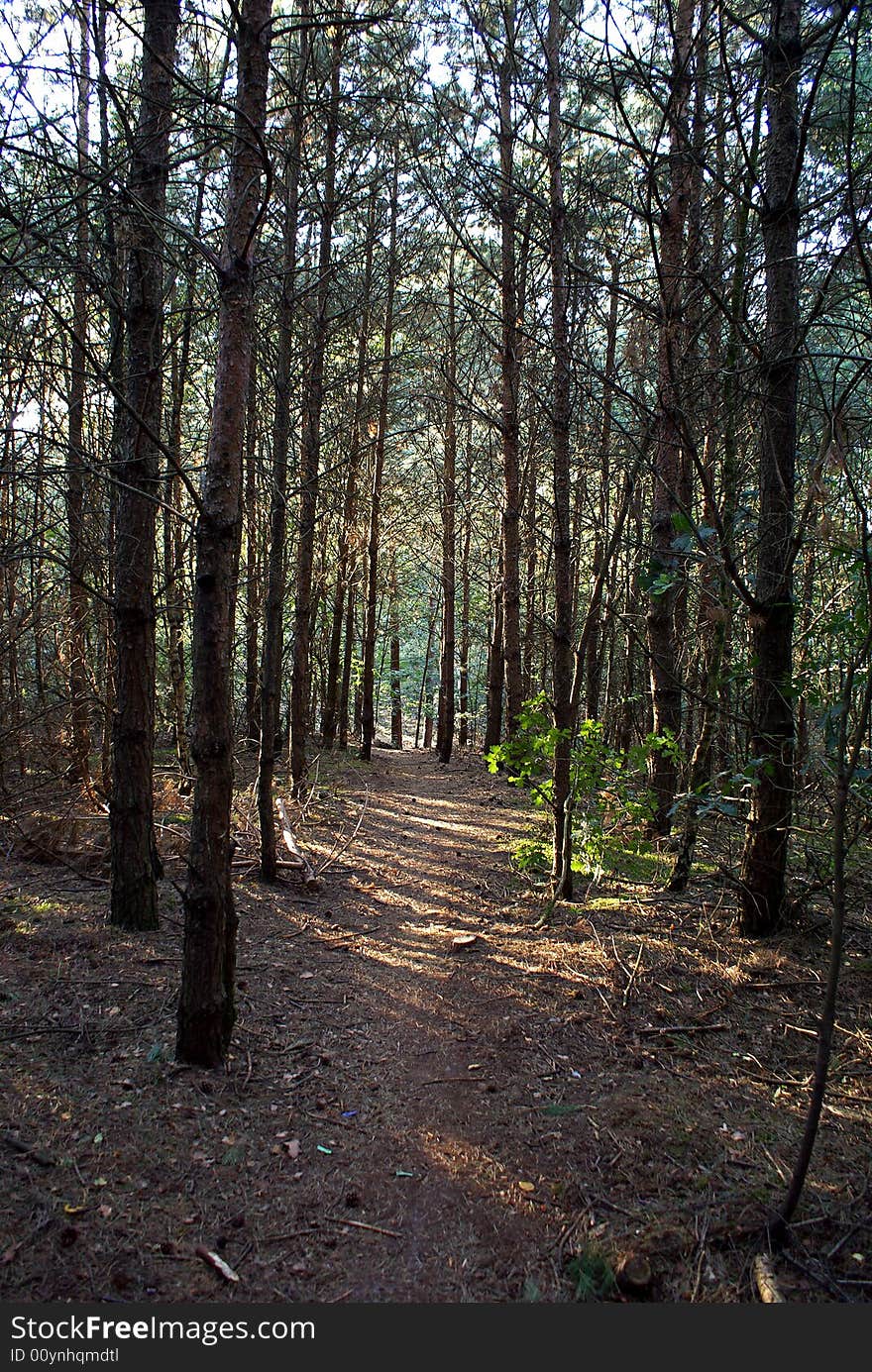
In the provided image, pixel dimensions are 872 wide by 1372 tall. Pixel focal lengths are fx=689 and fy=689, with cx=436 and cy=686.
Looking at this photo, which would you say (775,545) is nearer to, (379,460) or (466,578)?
(379,460)

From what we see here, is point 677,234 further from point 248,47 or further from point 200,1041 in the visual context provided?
point 200,1041

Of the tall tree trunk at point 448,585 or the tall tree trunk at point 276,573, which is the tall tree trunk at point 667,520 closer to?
the tall tree trunk at point 276,573

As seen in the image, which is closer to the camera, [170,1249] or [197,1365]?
[197,1365]

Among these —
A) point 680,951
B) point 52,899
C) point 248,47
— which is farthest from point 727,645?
point 52,899

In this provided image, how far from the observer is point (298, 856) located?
6.89m

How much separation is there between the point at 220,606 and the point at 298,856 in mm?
4222

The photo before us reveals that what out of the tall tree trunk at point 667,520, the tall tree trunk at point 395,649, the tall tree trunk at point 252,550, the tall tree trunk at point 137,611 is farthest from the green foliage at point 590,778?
the tall tree trunk at point 395,649

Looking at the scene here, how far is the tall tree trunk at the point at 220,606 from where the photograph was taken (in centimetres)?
322

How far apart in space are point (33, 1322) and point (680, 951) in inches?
151

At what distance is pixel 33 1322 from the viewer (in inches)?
78.9

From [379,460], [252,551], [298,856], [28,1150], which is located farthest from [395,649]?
[28,1150]

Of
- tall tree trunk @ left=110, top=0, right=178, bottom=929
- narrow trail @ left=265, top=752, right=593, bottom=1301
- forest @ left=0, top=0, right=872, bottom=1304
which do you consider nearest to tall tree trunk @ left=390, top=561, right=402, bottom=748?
forest @ left=0, top=0, right=872, bottom=1304

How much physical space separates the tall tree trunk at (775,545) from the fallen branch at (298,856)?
12.4 feet

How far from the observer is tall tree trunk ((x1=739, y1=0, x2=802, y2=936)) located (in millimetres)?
4285
